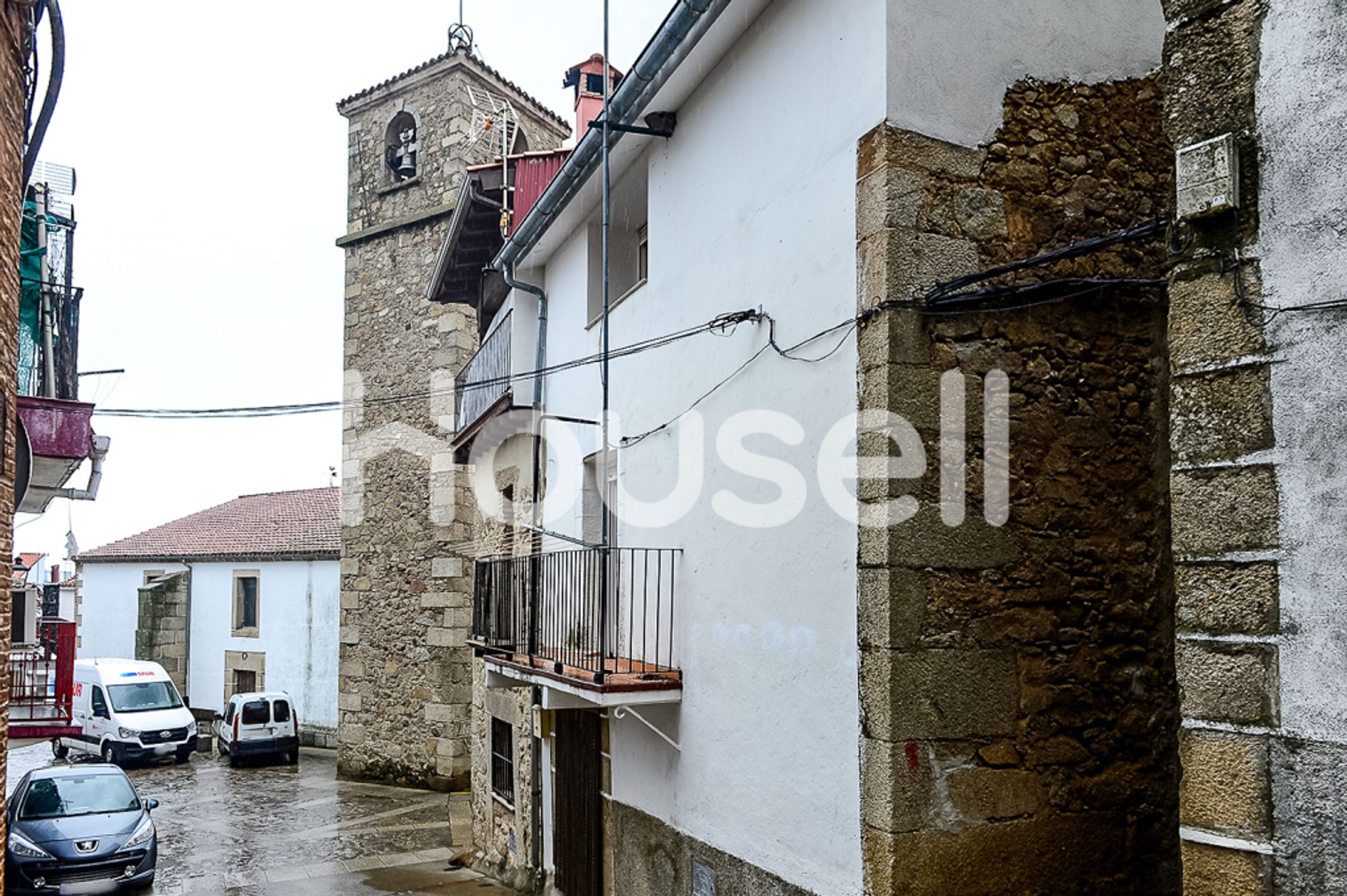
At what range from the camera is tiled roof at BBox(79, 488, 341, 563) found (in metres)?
24.9

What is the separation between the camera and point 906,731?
475 centimetres

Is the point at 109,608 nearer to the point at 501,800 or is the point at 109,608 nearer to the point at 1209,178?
the point at 501,800

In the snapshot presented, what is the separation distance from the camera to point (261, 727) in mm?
20781

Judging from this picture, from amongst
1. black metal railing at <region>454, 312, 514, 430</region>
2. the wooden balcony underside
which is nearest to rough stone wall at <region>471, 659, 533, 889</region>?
black metal railing at <region>454, 312, 514, 430</region>

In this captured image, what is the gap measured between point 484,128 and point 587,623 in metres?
11.8

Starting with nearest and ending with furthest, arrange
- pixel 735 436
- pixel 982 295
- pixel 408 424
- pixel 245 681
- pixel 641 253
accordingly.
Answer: pixel 982 295 < pixel 735 436 < pixel 641 253 < pixel 408 424 < pixel 245 681

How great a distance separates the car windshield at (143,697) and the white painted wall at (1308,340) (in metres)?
Result: 22.1

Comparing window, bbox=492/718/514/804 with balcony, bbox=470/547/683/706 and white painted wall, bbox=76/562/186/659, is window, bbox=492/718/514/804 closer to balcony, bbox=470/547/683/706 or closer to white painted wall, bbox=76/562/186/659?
balcony, bbox=470/547/683/706

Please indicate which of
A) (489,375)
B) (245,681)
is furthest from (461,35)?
(245,681)

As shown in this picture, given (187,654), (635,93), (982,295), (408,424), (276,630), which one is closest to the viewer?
(982,295)

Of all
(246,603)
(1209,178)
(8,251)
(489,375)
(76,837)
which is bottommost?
(76,837)

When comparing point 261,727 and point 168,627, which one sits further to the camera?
point 168,627

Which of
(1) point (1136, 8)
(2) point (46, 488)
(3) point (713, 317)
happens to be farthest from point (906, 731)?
(2) point (46, 488)

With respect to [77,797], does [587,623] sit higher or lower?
higher
